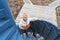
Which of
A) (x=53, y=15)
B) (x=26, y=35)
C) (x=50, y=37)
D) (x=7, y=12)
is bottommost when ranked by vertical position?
(x=53, y=15)

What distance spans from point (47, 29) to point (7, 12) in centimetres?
53

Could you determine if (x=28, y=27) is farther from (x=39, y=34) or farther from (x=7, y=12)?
(x=7, y=12)

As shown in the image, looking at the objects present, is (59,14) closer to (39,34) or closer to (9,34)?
(39,34)

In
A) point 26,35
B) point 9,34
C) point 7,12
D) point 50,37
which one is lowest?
point 26,35

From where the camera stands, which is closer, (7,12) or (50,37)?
(7,12)

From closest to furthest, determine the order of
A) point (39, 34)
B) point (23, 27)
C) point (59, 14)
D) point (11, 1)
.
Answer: point (39, 34), point (23, 27), point (59, 14), point (11, 1)

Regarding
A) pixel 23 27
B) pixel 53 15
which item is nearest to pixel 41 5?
pixel 53 15

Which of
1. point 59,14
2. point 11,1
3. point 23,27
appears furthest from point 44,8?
point 23,27

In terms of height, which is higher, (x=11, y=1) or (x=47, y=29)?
(x=47, y=29)

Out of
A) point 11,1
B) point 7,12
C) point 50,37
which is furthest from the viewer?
point 11,1

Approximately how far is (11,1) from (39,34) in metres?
1.23

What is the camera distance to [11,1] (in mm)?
3158

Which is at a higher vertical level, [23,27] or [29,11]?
[23,27]

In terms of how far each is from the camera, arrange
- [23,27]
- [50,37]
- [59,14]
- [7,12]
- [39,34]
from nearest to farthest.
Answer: [7,12] < [50,37] < [39,34] < [23,27] < [59,14]
